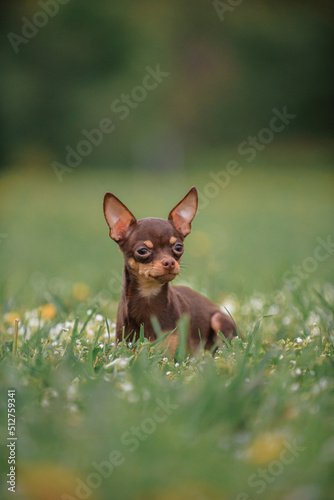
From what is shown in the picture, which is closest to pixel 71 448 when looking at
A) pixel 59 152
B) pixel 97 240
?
pixel 97 240

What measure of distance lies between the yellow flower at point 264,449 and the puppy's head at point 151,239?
107 cm

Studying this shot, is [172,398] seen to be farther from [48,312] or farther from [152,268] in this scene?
A: [48,312]

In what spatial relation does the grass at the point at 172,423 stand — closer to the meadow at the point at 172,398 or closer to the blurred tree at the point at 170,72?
the meadow at the point at 172,398

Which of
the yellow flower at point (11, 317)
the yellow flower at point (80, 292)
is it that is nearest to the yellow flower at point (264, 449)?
the yellow flower at point (11, 317)

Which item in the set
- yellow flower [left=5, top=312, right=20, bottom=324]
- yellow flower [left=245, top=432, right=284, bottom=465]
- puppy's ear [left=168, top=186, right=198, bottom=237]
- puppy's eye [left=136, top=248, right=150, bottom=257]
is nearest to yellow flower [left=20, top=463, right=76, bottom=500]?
yellow flower [left=245, top=432, right=284, bottom=465]

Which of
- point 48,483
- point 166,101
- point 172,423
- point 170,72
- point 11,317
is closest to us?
point 48,483

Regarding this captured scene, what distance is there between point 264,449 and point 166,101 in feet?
56.0

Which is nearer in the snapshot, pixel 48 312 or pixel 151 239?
pixel 151 239

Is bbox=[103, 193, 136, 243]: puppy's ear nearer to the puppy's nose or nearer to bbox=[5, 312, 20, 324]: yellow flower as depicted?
the puppy's nose

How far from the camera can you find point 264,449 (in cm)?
182

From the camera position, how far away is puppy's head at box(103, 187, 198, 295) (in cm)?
286

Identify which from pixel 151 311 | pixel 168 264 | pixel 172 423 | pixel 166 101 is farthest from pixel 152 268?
pixel 166 101

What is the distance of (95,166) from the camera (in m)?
16.5

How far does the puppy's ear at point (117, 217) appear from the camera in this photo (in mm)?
3012
